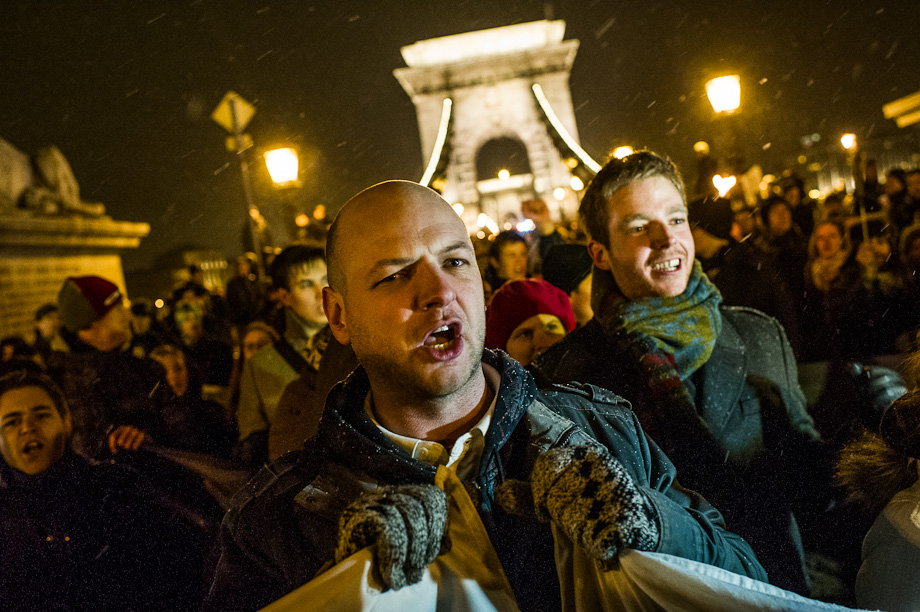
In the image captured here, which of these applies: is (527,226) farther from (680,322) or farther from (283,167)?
(680,322)

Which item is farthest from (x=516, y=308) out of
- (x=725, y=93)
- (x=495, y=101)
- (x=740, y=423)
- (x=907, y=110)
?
(x=495, y=101)

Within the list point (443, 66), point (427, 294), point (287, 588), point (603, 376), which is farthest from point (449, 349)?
point (443, 66)

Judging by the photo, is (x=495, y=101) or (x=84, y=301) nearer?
(x=84, y=301)

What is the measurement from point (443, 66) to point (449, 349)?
4301cm

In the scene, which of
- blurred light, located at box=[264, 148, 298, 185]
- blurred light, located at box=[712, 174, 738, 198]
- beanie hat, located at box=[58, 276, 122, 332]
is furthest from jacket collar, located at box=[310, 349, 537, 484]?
blurred light, located at box=[264, 148, 298, 185]

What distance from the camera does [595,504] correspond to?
114 centimetres

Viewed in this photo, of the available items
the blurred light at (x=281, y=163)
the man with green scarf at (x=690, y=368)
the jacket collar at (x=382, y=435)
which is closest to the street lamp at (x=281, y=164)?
the blurred light at (x=281, y=163)

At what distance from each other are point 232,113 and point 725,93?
19.4ft

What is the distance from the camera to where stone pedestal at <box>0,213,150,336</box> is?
10.9 m

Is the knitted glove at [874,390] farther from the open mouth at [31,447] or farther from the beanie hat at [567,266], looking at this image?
the open mouth at [31,447]

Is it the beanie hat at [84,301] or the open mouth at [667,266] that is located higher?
the beanie hat at [84,301]

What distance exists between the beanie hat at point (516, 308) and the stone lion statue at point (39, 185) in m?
11.6

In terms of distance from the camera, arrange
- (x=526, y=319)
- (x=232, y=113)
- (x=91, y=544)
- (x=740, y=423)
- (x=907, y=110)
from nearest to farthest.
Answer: (x=740, y=423)
(x=91, y=544)
(x=526, y=319)
(x=232, y=113)
(x=907, y=110)

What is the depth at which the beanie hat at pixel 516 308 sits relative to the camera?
287cm
